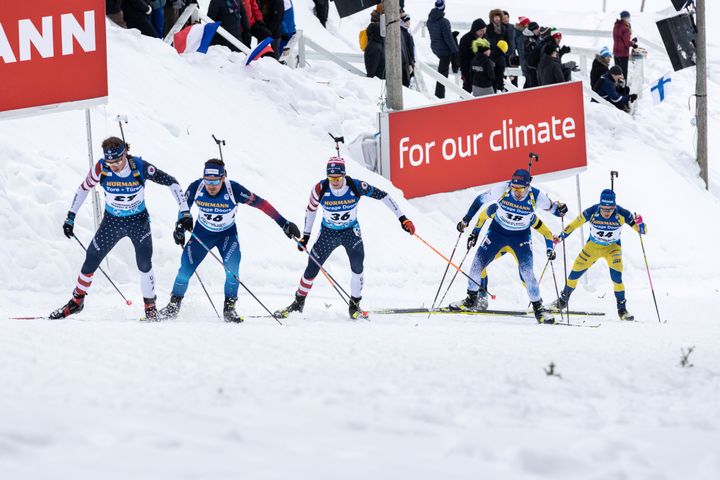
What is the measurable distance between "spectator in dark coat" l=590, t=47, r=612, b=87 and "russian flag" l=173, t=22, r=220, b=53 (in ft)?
28.3

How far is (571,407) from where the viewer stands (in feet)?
18.7

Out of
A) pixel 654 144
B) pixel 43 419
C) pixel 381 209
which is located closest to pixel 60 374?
pixel 43 419

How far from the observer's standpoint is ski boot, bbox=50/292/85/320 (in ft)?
31.4

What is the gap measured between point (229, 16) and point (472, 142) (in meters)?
4.45

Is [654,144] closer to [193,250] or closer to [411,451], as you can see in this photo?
[193,250]

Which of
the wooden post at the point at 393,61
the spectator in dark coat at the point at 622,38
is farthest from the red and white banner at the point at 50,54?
the spectator in dark coat at the point at 622,38

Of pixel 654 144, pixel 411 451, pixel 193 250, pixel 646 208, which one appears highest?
pixel 654 144

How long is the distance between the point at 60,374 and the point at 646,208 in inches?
573

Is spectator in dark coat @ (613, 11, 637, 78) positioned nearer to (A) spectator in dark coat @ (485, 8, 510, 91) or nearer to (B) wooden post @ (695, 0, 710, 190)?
(B) wooden post @ (695, 0, 710, 190)

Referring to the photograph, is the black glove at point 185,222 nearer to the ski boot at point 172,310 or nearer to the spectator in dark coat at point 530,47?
the ski boot at point 172,310

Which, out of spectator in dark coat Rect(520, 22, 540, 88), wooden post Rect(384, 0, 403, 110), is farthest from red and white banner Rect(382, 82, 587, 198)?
spectator in dark coat Rect(520, 22, 540, 88)

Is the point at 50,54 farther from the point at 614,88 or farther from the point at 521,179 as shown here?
the point at 614,88

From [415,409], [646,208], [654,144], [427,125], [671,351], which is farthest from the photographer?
[654,144]

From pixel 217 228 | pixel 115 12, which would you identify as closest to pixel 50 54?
pixel 217 228
